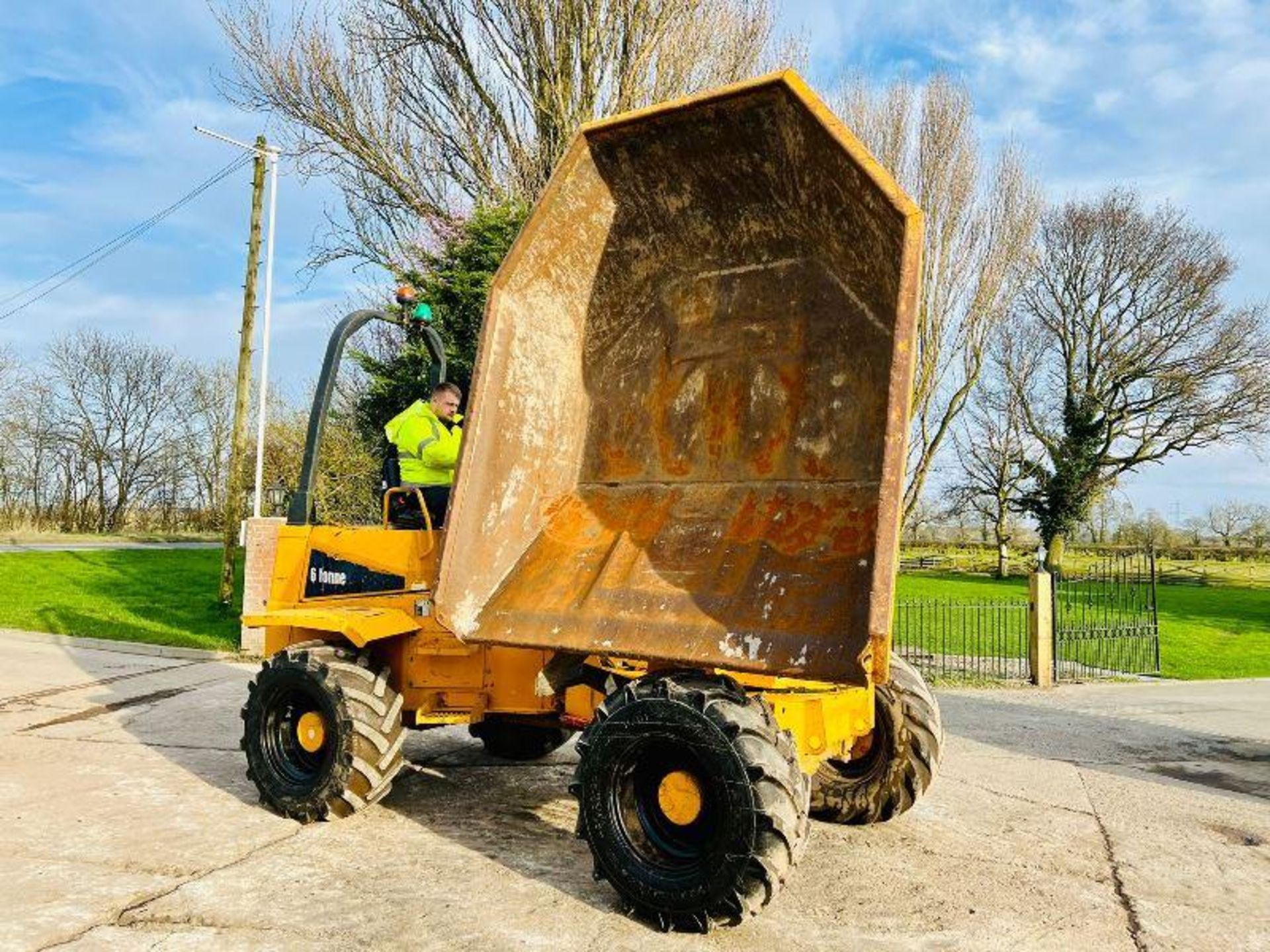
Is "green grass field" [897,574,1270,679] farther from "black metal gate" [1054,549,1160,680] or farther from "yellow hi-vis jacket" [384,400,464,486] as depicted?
"yellow hi-vis jacket" [384,400,464,486]

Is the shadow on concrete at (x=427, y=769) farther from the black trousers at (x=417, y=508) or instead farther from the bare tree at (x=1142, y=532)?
the bare tree at (x=1142, y=532)

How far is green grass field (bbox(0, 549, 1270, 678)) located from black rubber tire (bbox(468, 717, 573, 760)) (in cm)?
767

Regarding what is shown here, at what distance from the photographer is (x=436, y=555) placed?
16.8ft

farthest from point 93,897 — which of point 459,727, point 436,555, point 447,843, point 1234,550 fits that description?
point 1234,550

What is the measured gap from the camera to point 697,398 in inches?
188

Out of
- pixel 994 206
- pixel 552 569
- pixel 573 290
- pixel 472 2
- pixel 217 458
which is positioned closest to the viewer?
pixel 552 569

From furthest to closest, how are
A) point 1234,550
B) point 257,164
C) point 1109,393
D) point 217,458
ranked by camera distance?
point 217,458, point 1234,550, point 1109,393, point 257,164

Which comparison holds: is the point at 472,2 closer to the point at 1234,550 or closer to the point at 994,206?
the point at 994,206

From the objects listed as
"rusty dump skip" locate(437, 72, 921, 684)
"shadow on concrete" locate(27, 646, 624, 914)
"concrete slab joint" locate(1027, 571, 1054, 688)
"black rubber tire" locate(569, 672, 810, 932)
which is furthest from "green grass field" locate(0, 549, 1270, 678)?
"black rubber tire" locate(569, 672, 810, 932)

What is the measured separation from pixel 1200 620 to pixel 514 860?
76.3ft

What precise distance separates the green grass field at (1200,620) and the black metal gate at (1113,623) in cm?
57

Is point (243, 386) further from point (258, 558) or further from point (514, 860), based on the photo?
point (514, 860)

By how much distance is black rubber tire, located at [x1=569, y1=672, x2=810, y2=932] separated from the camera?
3.52 metres

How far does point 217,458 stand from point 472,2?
32.7 meters
